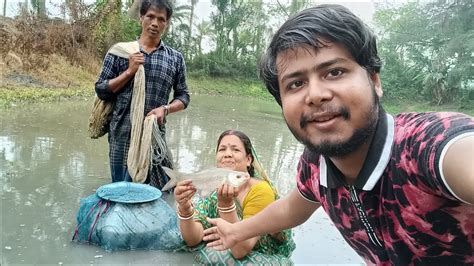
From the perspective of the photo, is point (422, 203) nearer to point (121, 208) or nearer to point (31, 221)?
point (121, 208)

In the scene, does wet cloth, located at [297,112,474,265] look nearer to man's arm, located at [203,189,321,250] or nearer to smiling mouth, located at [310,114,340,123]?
smiling mouth, located at [310,114,340,123]

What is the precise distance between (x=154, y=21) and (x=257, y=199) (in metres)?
1.86

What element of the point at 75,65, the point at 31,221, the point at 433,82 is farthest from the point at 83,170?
the point at 433,82

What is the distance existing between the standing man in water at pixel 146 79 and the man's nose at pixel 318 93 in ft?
8.50

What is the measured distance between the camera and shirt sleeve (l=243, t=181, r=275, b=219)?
2.71 metres

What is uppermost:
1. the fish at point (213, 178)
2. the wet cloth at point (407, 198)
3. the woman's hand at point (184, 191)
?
the wet cloth at point (407, 198)

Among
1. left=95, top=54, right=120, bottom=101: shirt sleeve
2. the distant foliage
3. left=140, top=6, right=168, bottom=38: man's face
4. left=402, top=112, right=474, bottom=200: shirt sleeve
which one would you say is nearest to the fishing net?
left=95, top=54, right=120, bottom=101: shirt sleeve

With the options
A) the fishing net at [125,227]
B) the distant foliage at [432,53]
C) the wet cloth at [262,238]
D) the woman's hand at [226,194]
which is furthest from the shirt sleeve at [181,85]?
the distant foliage at [432,53]

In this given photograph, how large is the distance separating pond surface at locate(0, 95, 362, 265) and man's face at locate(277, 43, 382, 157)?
2051 mm

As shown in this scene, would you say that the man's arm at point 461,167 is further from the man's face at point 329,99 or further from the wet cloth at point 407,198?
the man's face at point 329,99

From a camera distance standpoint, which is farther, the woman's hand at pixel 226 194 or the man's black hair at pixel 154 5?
the man's black hair at pixel 154 5

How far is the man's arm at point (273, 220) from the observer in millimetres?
1868

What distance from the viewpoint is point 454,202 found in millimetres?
1111

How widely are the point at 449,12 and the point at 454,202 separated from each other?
21.3 meters
